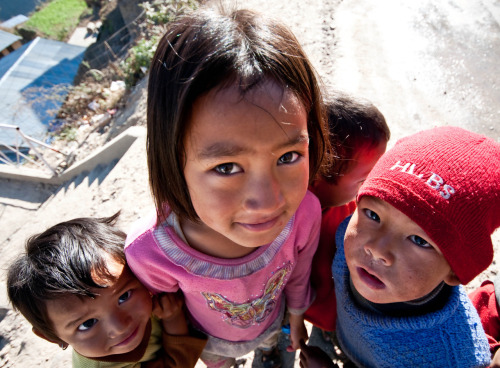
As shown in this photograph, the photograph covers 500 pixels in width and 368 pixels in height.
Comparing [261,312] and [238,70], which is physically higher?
[238,70]

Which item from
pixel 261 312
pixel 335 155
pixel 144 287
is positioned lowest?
pixel 261 312

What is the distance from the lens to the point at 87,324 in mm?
1321

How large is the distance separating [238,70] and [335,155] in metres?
0.75

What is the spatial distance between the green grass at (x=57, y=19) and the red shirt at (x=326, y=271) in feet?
71.0

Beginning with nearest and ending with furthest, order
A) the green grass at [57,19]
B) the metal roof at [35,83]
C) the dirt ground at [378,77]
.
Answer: the dirt ground at [378,77] < the metal roof at [35,83] < the green grass at [57,19]

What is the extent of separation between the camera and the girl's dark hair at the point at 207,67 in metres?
0.87

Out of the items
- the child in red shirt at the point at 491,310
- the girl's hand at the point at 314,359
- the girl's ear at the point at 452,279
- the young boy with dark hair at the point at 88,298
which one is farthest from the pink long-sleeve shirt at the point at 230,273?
the child in red shirt at the point at 491,310

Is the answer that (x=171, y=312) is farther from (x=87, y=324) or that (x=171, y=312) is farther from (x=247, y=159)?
(x=247, y=159)

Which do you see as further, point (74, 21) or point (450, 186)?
point (74, 21)

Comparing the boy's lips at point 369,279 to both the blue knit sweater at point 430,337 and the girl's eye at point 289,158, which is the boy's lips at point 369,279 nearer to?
the blue knit sweater at point 430,337

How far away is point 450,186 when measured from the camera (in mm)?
977

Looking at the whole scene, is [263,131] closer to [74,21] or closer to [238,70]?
[238,70]

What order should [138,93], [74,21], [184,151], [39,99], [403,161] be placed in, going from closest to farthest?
[184,151]
[403,161]
[138,93]
[39,99]
[74,21]

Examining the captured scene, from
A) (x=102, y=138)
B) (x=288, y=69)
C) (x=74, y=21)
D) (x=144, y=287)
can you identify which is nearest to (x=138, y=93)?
(x=102, y=138)
